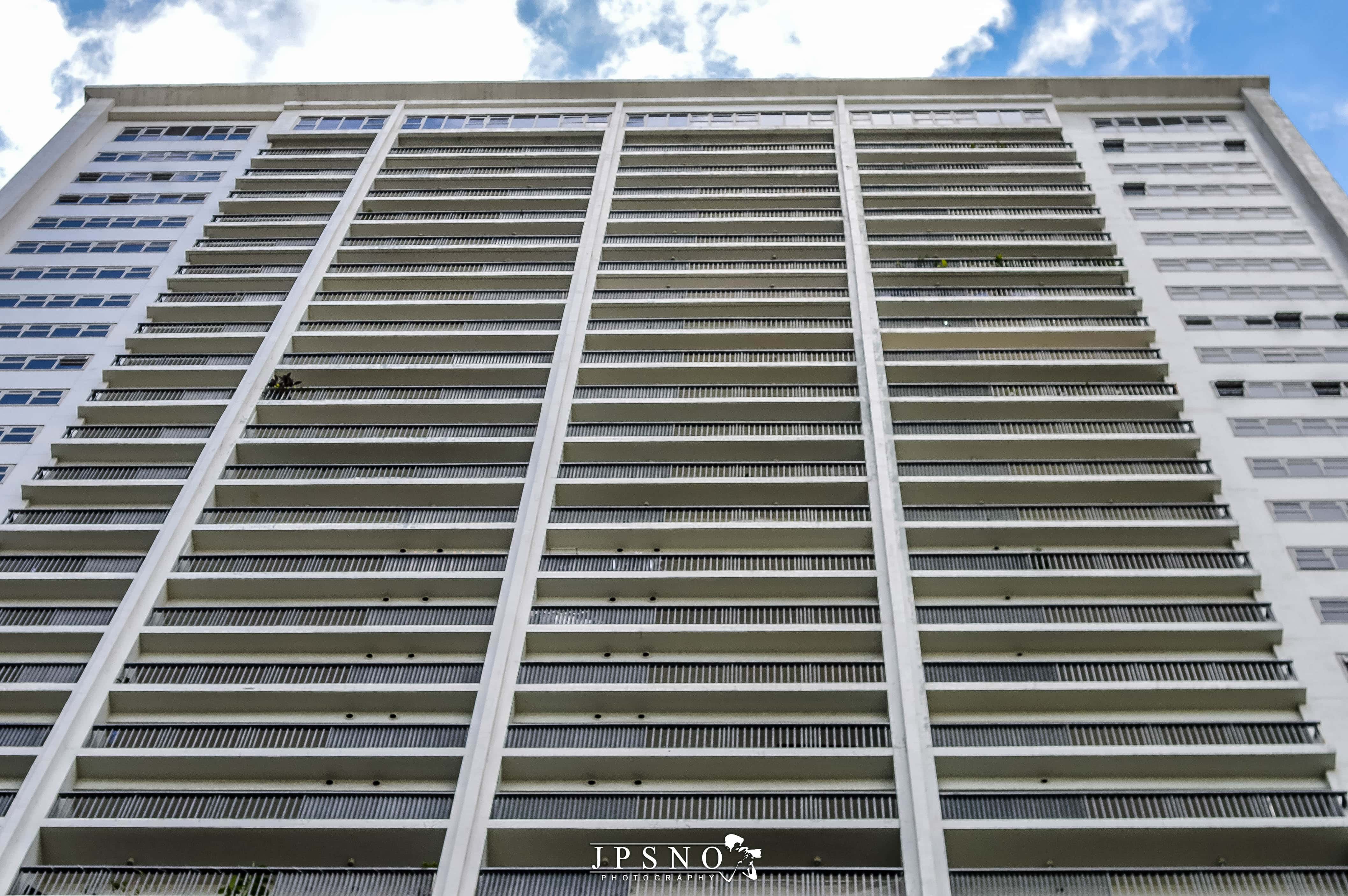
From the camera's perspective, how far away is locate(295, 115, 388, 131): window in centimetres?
5238

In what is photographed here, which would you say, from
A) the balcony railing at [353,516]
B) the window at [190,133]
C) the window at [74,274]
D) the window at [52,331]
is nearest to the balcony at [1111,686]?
the balcony railing at [353,516]

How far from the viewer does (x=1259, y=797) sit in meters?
23.0

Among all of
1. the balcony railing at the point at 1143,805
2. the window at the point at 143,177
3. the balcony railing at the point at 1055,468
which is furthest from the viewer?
the window at the point at 143,177

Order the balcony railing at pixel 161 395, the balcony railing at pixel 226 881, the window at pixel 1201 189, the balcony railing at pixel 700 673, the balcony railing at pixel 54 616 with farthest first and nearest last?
the window at pixel 1201 189
the balcony railing at pixel 161 395
the balcony railing at pixel 54 616
the balcony railing at pixel 700 673
the balcony railing at pixel 226 881

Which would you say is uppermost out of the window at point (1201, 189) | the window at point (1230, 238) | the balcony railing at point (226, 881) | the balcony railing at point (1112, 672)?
the window at point (1201, 189)

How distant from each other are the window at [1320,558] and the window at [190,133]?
47.0 metres

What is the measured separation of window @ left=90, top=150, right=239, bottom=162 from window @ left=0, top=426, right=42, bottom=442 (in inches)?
769

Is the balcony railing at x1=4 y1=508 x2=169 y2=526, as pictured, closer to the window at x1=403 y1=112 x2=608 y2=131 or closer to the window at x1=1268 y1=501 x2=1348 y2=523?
the window at x1=403 y1=112 x2=608 y2=131

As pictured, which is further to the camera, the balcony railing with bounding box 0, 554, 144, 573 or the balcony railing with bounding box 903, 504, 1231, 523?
the balcony railing with bounding box 903, 504, 1231, 523

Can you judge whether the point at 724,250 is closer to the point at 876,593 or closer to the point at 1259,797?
the point at 876,593

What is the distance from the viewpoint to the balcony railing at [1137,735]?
2430 cm

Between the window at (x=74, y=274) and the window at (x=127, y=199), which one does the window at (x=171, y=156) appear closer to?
the window at (x=127, y=199)

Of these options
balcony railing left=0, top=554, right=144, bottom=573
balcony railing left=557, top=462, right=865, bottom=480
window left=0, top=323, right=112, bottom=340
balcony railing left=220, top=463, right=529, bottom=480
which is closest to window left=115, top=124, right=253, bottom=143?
window left=0, top=323, right=112, bottom=340

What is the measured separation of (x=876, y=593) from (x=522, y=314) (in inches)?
692
